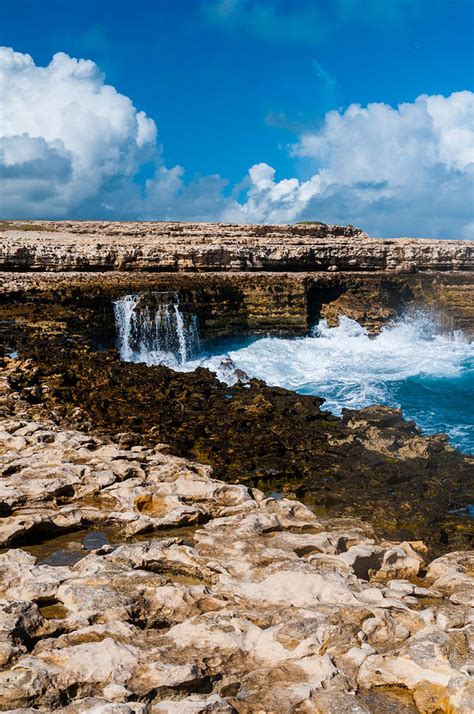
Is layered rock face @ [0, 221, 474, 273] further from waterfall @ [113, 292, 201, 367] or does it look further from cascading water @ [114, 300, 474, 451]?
waterfall @ [113, 292, 201, 367]

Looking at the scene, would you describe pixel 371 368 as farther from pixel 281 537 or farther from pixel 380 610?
pixel 380 610

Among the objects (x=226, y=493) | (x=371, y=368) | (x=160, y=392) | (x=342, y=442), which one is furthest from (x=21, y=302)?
(x=226, y=493)

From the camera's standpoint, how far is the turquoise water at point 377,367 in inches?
904

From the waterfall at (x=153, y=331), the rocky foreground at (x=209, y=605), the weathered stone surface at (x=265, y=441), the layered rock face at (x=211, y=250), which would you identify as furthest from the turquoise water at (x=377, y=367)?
the rocky foreground at (x=209, y=605)

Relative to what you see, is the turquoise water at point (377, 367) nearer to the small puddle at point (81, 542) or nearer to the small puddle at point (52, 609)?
the small puddle at point (81, 542)

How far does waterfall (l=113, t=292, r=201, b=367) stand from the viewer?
98.5 ft

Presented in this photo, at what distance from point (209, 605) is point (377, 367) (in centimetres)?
2444

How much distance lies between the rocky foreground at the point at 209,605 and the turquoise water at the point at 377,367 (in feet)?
33.5

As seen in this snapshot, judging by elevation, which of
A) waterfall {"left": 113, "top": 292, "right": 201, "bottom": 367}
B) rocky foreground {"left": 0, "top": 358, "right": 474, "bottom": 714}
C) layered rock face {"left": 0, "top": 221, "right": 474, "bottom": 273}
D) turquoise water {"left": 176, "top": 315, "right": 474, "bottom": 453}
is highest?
layered rock face {"left": 0, "top": 221, "right": 474, "bottom": 273}

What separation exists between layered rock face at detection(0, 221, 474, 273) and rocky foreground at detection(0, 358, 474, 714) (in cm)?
2661

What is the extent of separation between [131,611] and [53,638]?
91 cm

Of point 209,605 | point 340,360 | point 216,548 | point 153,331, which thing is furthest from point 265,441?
point 340,360

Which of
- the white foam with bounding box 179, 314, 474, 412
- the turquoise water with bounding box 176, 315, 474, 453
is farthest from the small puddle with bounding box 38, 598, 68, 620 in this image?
the white foam with bounding box 179, 314, 474, 412

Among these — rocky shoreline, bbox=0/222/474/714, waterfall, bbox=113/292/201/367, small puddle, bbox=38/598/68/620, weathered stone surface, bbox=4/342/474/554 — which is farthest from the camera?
waterfall, bbox=113/292/201/367
